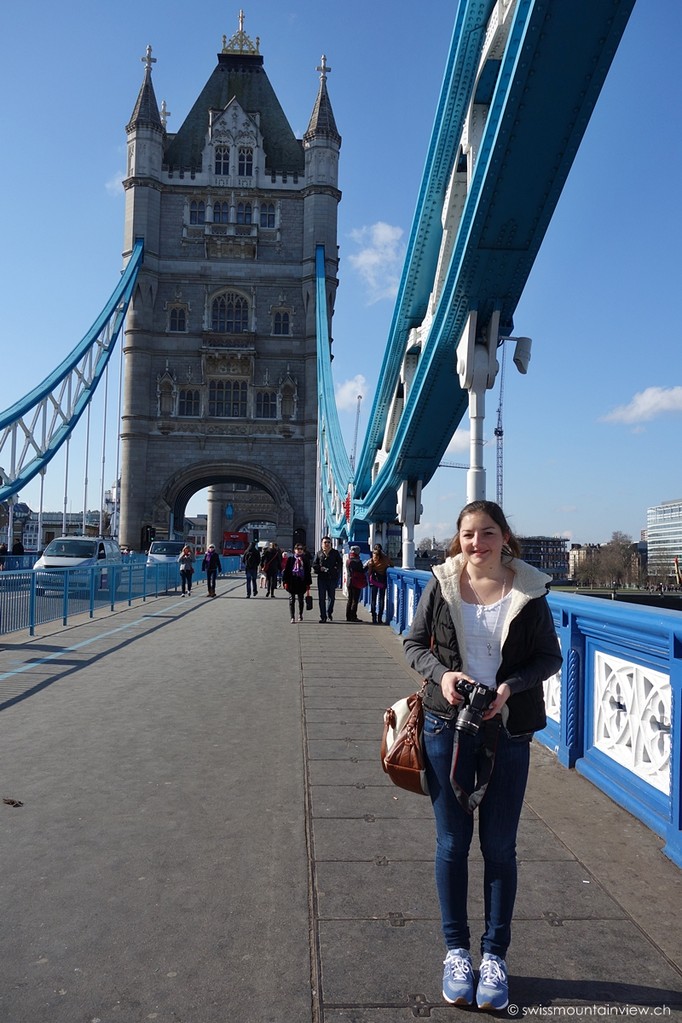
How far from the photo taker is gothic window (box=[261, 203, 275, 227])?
45.2 meters

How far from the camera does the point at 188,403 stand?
43.6 m

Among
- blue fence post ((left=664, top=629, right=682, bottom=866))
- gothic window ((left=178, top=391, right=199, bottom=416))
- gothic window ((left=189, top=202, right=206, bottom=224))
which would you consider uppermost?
gothic window ((left=189, top=202, right=206, bottom=224))

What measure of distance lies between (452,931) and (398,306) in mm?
11641

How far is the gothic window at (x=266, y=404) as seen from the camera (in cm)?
4359

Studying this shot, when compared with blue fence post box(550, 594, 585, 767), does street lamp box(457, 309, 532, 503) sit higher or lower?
higher

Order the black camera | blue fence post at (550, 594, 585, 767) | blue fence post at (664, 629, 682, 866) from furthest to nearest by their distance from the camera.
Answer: blue fence post at (550, 594, 585, 767)
blue fence post at (664, 629, 682, 866)
the black camera

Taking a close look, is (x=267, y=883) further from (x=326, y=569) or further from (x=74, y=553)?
(x=74, y=553)

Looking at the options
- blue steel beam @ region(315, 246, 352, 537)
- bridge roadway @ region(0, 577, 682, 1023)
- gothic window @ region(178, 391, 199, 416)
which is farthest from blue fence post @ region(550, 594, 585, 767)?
gothic window @ region(178, 391, 199, 416)

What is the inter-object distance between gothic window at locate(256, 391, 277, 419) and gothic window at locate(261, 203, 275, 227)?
29.9 ft

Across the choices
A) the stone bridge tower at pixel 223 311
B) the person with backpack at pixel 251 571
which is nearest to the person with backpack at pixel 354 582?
the person with backpack at pixel 251 571

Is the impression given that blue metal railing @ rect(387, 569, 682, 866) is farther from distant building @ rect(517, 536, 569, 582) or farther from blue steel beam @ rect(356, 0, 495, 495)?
distant building @ rect(517, 536, 569, 582)

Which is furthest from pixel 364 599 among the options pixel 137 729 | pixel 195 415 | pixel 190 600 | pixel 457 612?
pixel 195 415

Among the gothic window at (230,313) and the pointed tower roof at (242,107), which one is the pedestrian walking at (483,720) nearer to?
the gothic window at (230,313)

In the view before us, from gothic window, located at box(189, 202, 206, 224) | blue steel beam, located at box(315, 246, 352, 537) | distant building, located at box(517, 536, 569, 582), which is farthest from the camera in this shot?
distant building, located at box(517, 536, 569, 582)
